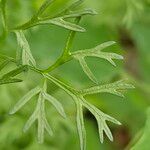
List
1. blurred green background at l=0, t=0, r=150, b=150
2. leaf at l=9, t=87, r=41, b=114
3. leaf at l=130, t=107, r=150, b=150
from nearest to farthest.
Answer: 1. leaf at l=9, t=87, r=41, b=114
2. leaf at l=130, t=107, r=150, b=150
3. blurred green background at l=0, t=0, r=150, b=150

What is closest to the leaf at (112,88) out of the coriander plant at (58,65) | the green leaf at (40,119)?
the coriander plant at (58,65)

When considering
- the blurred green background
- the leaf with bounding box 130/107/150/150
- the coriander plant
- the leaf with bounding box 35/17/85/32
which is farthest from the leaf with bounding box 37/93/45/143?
the blurred green background

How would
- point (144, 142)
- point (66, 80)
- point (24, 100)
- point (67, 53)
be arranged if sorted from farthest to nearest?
point (66, 80), point (144, 142), point (67, 53), point (24, 100)

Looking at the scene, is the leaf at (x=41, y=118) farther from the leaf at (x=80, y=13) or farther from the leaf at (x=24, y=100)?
the leaf at (x=80, y=13)

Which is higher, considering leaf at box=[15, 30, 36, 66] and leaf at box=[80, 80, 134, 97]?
leaf at box=[15, 30, 36, 66]

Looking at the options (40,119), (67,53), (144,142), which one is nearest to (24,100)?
(40,119)

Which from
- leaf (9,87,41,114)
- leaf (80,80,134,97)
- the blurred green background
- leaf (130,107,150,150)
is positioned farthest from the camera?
the blurred green background

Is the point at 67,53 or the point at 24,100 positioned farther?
the point at 67,53

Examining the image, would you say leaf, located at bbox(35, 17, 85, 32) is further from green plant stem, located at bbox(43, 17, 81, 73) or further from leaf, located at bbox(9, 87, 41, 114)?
leaf, located at bbox(9, 87, 41, 114)

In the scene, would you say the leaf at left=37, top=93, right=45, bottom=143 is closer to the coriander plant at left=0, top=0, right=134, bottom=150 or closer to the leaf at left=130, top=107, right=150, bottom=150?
the coriander plant at left=0, top=0, right=134, bottom=150

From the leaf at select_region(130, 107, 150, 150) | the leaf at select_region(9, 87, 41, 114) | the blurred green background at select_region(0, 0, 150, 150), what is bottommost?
the blurred green background at select_region(0, 0, 150, 150)

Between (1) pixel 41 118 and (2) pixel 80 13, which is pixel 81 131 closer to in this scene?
(1) pixel 41 118

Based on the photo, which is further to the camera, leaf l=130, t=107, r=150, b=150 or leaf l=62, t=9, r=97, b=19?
leaf l=130, t=107, r=150, b=150
